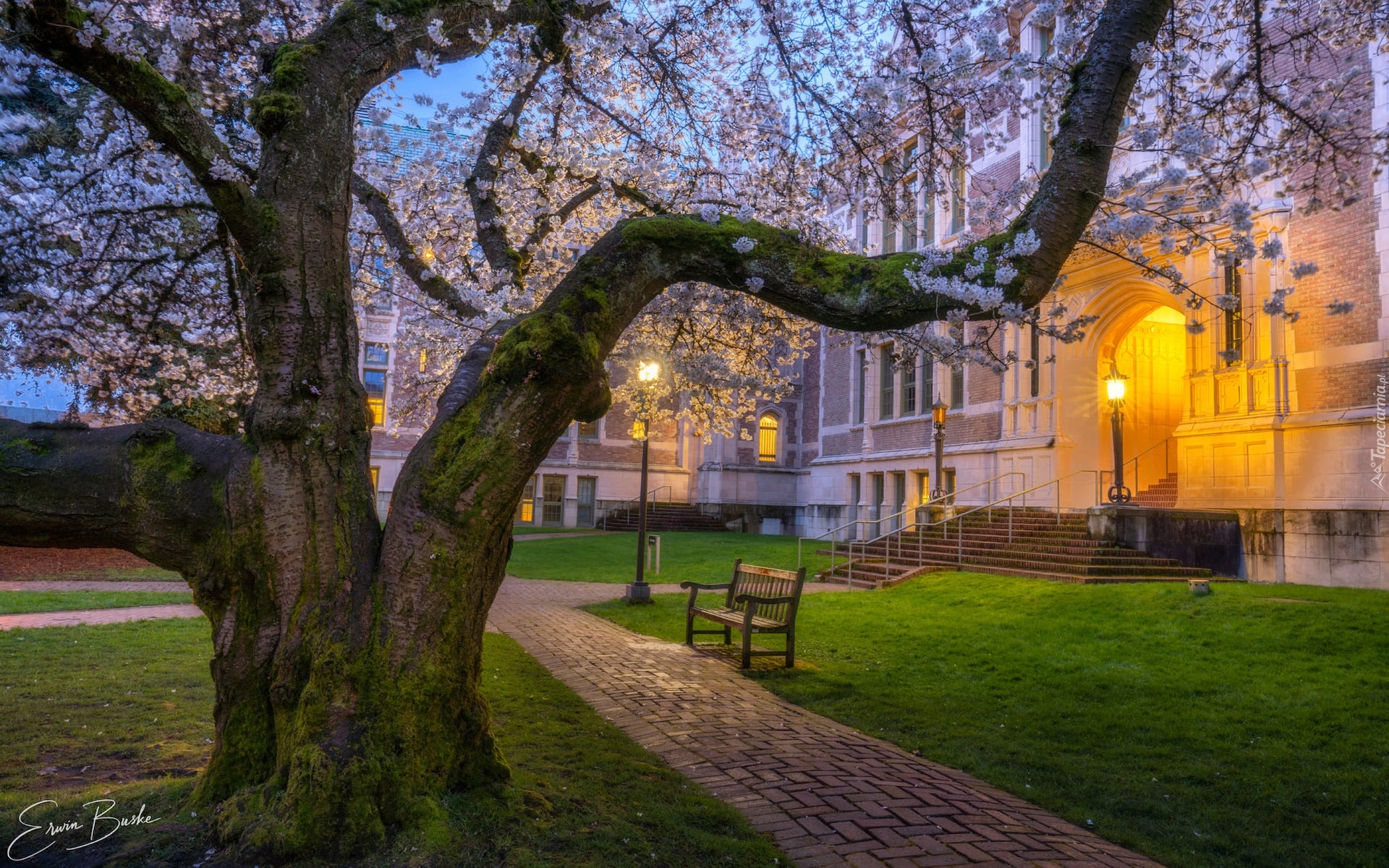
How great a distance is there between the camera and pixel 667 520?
120ft

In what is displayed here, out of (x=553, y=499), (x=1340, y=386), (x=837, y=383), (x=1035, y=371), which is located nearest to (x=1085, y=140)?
(x=1340, y=386)

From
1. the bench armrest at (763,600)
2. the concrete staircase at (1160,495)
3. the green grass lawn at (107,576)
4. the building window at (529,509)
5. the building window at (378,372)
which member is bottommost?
the green grass lawn at (107,576)

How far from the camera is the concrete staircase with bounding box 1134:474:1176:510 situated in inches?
698

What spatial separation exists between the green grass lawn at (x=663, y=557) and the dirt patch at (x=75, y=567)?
301 inches

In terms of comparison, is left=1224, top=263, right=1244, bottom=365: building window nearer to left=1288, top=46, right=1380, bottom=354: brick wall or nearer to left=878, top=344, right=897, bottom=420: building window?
left=1288, top=46, right=1380, bottom=354: brick wall

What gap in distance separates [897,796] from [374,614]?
312 cm

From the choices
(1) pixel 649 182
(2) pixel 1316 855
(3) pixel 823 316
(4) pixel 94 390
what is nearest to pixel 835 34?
(1) pixel 649 182

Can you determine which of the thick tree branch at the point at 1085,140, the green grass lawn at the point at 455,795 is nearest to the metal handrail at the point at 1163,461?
the green grass lawn at the point at 455,795

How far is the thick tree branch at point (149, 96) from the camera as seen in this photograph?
337 cm

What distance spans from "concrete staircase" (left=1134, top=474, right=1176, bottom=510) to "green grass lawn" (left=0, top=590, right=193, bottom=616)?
17804mm

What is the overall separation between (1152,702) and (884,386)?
21.3 metres

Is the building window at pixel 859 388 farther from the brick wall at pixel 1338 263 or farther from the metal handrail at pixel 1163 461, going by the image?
the brick wall at pixel 1338 263

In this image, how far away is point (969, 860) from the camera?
4.02 meters

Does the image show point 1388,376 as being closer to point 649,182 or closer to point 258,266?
point 649,182
